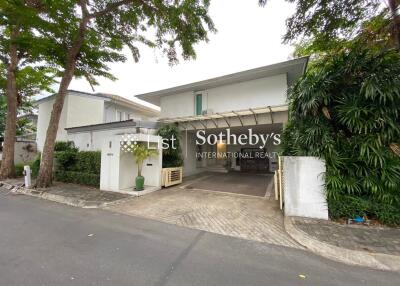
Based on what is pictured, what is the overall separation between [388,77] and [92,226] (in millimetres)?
7115

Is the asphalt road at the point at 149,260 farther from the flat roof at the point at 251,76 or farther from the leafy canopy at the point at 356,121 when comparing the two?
the flat roof at the point at 251,76

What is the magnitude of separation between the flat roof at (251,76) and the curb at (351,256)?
25.0 feet

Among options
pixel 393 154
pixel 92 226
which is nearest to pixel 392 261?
pixel 393 154

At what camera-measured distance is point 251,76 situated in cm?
958

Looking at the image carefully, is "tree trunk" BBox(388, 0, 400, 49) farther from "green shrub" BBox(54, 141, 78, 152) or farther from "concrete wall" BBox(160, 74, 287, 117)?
"green shrub" BBox(54, 141, 78, 152)

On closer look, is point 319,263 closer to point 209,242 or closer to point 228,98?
point 209,242

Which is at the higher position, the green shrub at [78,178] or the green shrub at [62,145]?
the green shrub at [62,145]

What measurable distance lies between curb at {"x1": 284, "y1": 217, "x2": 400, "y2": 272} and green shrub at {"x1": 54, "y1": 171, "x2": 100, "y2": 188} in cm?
809

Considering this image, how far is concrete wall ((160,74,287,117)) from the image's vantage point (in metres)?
9.36

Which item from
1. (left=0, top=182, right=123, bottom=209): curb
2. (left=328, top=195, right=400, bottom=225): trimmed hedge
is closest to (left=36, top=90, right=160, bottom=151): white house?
(left=0, top=182, right=123, bottom=209): curb

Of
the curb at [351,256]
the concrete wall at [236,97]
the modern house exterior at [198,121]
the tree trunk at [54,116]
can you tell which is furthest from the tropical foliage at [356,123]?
the tree trunk at [54,116]

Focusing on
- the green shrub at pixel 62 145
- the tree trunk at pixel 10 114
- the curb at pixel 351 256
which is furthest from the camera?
the green shrub at pixel 62 145

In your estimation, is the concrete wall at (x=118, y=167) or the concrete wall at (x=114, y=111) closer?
the concrete wall at (x=118, y=167)

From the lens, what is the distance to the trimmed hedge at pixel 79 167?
8.38m
